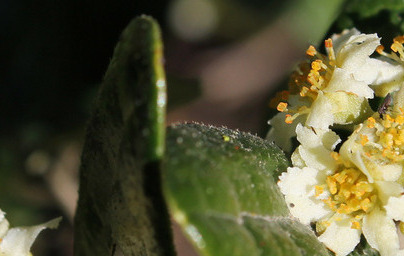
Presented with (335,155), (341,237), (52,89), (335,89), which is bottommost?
(52,89)

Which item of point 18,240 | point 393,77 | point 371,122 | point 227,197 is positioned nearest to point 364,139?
point 371,122

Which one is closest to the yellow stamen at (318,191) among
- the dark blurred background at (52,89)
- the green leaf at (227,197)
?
the green leaf at (227,197)

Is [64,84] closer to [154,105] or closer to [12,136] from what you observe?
[12,136]

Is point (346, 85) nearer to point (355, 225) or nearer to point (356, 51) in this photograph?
point (356, 51)

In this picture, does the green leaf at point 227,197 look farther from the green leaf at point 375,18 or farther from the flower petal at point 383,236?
the green leaf at point 375,18

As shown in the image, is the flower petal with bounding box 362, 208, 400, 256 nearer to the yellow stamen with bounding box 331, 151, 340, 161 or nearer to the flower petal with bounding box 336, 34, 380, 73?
the yellow stamen with bounding box 331, 151, 340, 161

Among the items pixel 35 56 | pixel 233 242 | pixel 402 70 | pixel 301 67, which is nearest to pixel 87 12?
pixel 35 56
